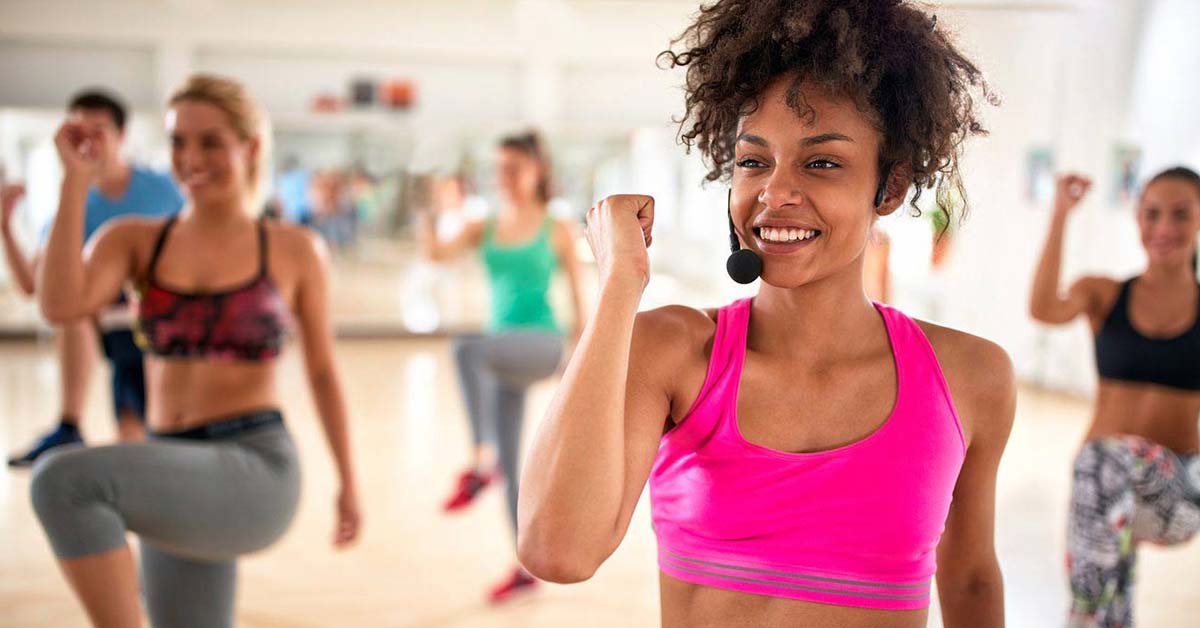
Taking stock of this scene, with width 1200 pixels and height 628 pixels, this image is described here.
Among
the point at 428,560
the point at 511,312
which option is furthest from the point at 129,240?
the point at 428,560

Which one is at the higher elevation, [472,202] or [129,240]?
[472,202]

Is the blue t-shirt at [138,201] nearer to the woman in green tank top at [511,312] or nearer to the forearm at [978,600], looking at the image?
the woman in green tank top at [511,312]

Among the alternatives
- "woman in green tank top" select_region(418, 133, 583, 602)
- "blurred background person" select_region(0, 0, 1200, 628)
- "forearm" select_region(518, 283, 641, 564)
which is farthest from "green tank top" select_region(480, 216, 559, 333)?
"forearm" select_region(518, 283, 641, 564)

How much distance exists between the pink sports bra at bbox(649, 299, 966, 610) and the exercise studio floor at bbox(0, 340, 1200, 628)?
47.6 inches

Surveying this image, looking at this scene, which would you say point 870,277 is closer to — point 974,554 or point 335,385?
point 335,385

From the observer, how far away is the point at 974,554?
1.46 m

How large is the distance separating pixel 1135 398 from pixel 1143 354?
0.14m

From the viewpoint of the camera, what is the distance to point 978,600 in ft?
4.78

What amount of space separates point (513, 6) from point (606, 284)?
33.5 feet

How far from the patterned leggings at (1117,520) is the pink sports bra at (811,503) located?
1790 millimetres

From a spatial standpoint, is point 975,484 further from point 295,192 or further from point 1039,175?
point 295,192

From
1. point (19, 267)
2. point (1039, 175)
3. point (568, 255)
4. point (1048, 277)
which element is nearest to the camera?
point (1048, 277)

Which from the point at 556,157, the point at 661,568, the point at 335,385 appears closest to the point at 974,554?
the point at 661,568

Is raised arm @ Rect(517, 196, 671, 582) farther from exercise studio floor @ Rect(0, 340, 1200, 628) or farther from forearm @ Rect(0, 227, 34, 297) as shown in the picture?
forearm @ Rect(0, 227, 34, 297)
